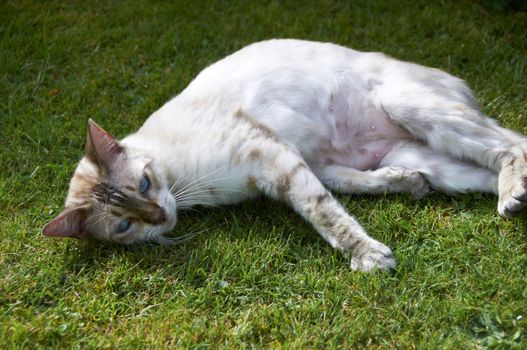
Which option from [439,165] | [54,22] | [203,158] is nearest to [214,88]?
[203,158]

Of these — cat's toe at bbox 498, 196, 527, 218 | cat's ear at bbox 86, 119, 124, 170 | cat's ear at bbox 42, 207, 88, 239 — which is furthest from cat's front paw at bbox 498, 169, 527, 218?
cat's ear at bbox 42, 207, 88, 239

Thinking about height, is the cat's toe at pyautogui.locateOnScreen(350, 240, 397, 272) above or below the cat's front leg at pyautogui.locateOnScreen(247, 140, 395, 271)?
below

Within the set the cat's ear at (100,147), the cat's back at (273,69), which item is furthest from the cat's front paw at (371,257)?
the cat's ear at (100,147)

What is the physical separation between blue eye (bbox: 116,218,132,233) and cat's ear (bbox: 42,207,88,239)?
18cm

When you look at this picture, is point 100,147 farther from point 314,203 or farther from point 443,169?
A: point 443,169

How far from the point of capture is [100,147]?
3242 millimetres

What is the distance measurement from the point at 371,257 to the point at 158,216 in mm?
1129

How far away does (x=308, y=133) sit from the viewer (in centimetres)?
361

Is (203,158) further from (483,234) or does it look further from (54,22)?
(54,22)

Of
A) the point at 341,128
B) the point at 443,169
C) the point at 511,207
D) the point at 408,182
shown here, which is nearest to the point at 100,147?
the point at 341,128

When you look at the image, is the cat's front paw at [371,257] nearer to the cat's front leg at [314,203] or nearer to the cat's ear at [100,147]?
the cat's front leg at [314,203]

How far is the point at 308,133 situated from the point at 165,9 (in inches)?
101

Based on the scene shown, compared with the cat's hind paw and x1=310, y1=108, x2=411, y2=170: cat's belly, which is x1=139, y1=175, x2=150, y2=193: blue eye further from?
the cat's hind paw

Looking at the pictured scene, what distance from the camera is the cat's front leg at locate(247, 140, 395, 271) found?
9.96 ft
